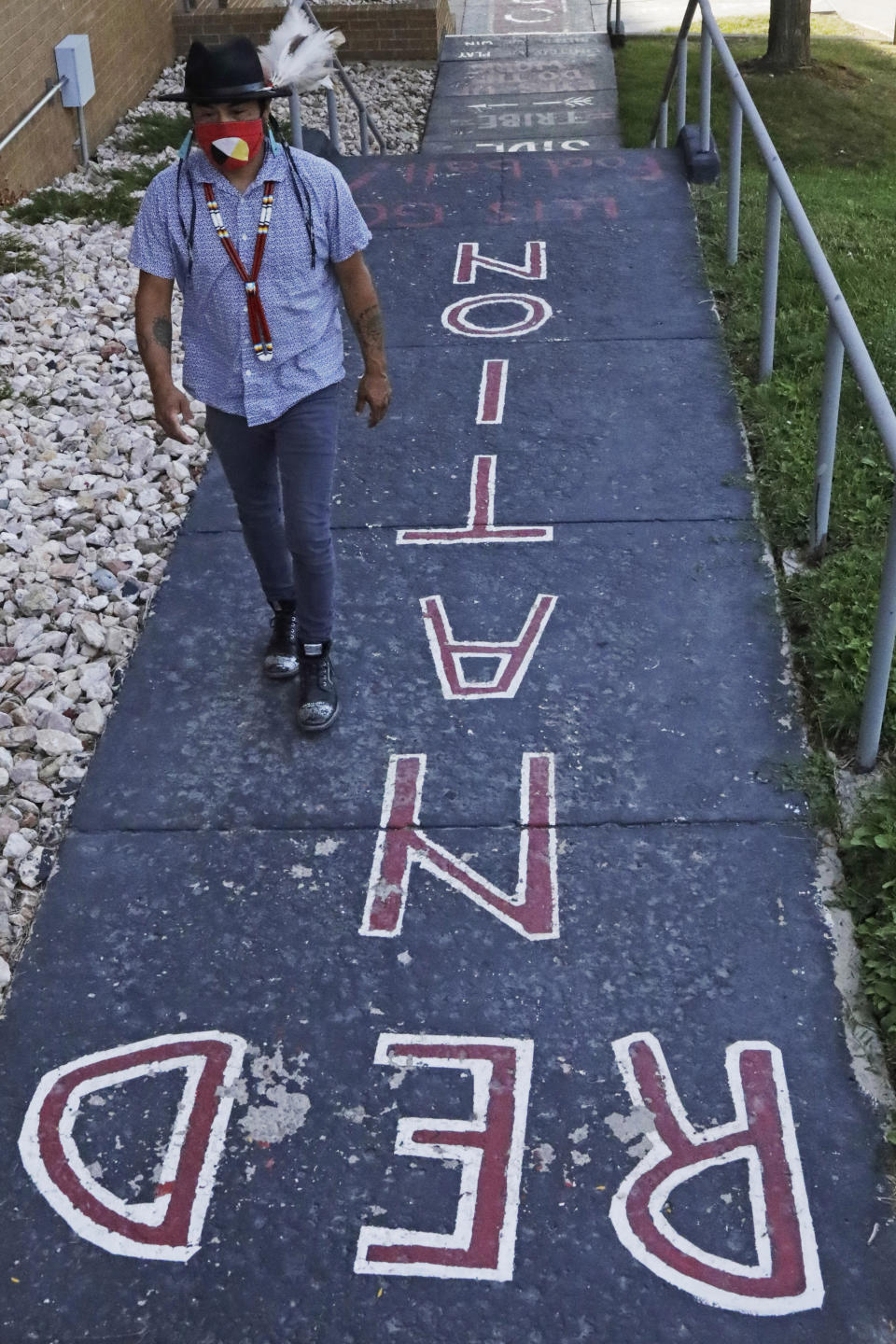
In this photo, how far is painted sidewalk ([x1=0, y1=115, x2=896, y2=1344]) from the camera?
2.77 m

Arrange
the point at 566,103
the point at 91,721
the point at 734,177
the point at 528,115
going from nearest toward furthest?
the point at 91,721
the point at 734,177
the point at 528,115
the point at 566,103

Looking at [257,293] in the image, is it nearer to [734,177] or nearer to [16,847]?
[16,847]

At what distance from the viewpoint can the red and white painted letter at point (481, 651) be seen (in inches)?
172

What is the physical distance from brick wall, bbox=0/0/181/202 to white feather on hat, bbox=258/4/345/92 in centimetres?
491

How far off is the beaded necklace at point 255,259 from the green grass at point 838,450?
6.39 ft

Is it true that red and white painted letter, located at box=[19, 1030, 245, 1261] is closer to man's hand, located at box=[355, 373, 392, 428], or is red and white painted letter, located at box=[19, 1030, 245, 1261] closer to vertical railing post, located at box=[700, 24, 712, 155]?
man's hand, located at box=[355, 373, 392, 428]

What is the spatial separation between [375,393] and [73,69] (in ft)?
22.7

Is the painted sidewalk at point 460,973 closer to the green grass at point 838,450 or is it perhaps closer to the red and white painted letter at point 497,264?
the green grass at point 838,450

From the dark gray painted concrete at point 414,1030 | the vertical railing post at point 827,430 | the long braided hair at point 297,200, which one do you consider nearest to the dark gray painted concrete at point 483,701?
the dark gray painted concrete at point 414,1030

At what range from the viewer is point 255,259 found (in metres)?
3.62

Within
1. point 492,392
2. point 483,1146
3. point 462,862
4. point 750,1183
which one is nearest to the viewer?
point 750,1183

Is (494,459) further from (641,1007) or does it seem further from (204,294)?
(641,1007)

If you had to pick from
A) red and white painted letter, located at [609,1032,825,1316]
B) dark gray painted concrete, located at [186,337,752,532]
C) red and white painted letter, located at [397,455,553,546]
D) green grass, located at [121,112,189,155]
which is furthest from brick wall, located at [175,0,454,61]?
red and white painted letter, located at [609,1032,825,1316]

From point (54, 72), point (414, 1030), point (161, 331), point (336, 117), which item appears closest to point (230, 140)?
point (161, 331)
